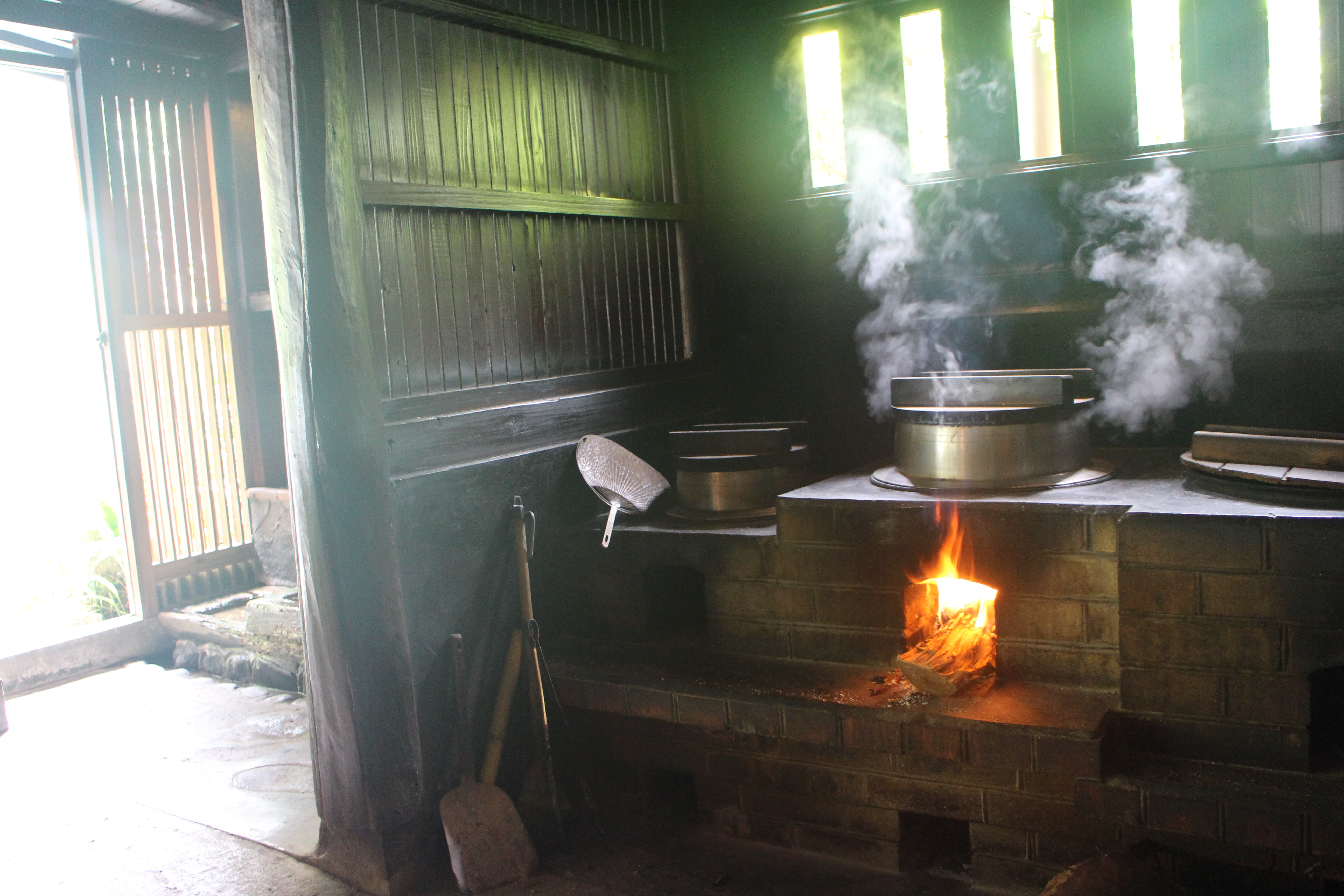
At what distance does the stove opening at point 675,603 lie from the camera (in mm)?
4574

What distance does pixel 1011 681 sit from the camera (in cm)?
370

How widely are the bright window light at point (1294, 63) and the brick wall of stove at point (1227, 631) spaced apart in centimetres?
241

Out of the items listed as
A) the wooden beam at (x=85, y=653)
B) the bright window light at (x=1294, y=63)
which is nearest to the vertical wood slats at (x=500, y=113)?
the bright window light at (x=1294, y=63)

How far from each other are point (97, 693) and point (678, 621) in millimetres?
4207

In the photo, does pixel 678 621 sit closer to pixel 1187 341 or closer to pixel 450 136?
pixel 450 136

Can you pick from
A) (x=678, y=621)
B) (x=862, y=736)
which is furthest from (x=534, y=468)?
(x=862, y=736)

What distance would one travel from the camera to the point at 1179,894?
10.5ft

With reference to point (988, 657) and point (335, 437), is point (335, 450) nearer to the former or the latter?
point (335, 437)

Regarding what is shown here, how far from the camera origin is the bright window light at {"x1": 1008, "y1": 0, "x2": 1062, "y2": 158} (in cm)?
493

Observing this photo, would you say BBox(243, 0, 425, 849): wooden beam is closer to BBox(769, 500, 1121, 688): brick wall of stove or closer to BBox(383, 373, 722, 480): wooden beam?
BBox(383, 373, 722, 480): wooden beam

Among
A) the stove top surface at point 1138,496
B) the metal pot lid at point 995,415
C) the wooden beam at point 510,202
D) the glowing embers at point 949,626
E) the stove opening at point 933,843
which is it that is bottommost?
the stove opening at point 933,843

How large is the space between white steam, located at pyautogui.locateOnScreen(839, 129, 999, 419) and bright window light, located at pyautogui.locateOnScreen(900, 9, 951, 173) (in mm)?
120

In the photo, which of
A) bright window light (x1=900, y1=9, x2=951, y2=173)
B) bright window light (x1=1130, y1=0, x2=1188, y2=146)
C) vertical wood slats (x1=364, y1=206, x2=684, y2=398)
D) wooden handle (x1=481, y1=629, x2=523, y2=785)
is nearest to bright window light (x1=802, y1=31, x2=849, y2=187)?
bright window light (x1=900, y1=9, x2=951, y2=173)

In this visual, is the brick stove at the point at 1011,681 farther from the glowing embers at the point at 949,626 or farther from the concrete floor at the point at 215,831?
the concrete floor at the point at 215,831
